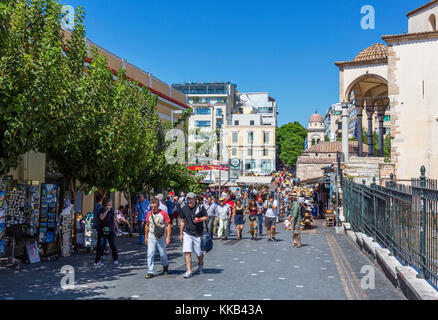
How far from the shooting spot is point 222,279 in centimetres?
923

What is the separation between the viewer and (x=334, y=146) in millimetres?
65562

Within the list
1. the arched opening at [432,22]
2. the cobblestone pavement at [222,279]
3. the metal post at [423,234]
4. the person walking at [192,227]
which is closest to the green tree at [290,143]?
the arched opening at [432,22]

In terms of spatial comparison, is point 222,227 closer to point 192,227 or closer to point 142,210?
point 142,210

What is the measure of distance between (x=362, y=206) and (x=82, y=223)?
879cm

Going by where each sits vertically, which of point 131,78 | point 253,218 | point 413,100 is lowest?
point 253,218

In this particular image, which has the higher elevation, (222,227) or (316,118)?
(316,118)

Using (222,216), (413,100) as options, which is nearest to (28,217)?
(222,216)

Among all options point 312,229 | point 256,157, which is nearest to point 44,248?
point 312,229

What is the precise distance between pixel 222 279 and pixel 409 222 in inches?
147

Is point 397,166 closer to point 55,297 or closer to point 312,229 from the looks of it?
point 312,229

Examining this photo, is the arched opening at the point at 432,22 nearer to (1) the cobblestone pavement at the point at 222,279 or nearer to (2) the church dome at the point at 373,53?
(2) the church dome at the point at 373,53

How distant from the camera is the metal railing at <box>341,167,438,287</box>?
6641 mm

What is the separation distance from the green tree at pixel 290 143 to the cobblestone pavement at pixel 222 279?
80.3 meters

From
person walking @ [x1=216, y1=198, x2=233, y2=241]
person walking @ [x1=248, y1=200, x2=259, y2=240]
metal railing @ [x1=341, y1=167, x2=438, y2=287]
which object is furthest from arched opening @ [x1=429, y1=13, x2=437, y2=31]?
metal railing @ [x1=341, y1=167, x2=438, y2=287]
